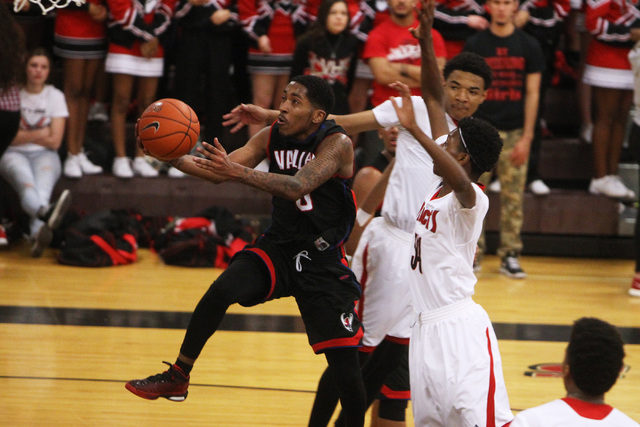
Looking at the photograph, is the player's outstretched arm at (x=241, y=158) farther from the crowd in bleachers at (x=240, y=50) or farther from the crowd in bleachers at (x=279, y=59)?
the crowd in bleachers at (x=240, y=50)

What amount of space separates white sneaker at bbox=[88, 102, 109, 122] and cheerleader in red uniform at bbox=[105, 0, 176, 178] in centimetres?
72

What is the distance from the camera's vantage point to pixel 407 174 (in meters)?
4.61

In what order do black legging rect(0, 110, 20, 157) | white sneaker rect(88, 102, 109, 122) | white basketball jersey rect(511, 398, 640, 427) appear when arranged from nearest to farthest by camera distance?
white basketball jersey rect(511, 398, 640, 427)
black legging rect(0, 110, 20, 157)
white sneaker rect(88, 102, 109, 122)

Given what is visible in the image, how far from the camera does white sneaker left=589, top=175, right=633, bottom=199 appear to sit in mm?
8789

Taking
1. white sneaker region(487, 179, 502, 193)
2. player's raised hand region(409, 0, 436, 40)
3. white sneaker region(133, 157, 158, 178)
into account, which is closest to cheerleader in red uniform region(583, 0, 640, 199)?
white sneaker region(487, 179, 502, 193)

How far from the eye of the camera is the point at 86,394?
196 inches

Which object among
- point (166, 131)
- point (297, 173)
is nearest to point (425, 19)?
point (297, 173)

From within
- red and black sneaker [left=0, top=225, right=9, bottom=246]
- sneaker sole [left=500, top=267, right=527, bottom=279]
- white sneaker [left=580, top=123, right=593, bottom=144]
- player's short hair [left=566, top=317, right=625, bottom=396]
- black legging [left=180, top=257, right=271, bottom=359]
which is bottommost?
Result: sneaker sole [left=500, top=267, right=527, bottom=279]

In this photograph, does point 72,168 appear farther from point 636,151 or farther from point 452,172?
point 452,172

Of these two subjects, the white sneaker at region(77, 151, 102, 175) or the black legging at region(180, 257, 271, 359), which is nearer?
the black legging at region(180, 257, 271, 359)

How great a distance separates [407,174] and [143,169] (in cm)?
468

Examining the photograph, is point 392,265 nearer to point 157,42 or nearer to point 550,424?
point 550,424

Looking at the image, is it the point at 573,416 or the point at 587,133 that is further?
the point at 587,133

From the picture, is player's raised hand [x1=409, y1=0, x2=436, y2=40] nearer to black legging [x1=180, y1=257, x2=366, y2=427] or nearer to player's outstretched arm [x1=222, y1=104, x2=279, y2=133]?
player's outstretched arm [x1=222, y1=104, x2=279, y2=133]
